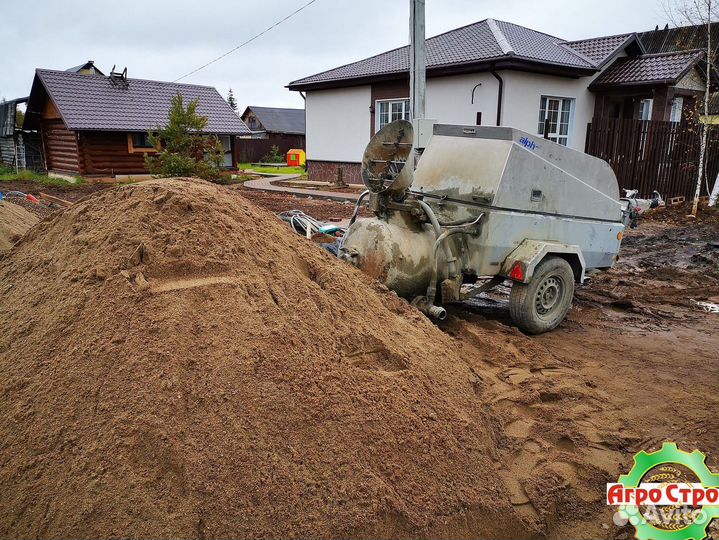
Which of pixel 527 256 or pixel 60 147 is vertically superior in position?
pixel 60 147

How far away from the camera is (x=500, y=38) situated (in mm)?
15766

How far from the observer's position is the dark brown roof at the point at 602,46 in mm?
16344

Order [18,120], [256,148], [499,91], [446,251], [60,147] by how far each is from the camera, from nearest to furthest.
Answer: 1. [446,251]
2. [499,91]
3. [60,147]
4. [18,120]
5. [256,148]

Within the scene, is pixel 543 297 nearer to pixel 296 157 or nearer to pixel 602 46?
pixel 602 46

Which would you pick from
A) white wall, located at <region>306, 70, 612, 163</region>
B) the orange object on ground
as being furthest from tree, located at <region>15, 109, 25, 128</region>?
white wall, located at <region>306, 70, 612, 163</region>

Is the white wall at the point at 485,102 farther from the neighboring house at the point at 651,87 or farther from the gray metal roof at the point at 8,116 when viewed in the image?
the gray metal roof at the point at 8,116

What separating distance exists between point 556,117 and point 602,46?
3458 millimetres

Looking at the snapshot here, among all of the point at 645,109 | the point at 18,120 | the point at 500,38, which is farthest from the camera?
the point at 18,120

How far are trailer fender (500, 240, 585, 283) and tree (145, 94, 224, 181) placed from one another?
43.2 feet

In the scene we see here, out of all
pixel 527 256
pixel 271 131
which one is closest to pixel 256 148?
pixel 271 131

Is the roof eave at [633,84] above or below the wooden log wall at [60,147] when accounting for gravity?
above

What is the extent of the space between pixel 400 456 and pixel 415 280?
230 cm

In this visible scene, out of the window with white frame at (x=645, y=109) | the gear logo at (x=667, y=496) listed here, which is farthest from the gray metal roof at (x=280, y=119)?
the gear logo at (x=667, y=496)

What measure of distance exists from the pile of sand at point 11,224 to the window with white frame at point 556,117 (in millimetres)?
12994
